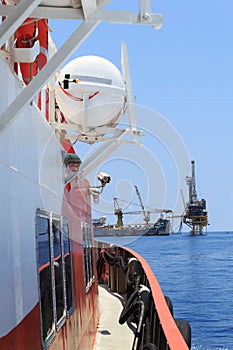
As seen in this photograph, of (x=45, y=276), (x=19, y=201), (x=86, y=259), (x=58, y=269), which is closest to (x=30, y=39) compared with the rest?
(x=19, y=201)

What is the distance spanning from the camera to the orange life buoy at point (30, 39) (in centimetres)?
444

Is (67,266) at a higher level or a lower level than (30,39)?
lower

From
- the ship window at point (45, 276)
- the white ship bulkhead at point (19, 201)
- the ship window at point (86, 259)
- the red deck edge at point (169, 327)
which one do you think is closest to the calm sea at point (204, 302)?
the ship window at point (86, 259)

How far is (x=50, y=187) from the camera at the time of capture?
5.62m

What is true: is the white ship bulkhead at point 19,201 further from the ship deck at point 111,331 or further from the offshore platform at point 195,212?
the offshore platform at point 195,212

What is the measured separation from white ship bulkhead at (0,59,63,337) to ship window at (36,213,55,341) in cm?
19

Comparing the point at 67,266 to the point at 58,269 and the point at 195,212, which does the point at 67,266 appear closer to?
the point at 58,269

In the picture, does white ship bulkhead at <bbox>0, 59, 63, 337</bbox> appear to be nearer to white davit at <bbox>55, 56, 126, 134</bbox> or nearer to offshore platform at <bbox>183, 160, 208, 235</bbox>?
white davit at <bbox>55, 56, 126, 134</bbox>

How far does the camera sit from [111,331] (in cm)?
934

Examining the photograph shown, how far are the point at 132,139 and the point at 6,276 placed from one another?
13.4ft

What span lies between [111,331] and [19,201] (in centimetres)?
589

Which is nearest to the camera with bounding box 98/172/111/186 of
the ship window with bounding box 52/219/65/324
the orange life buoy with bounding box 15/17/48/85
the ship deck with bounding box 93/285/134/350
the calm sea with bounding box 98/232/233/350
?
the calm sea with bounding box 98/232/233/350

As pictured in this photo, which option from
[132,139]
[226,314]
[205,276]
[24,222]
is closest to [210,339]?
[226,314]

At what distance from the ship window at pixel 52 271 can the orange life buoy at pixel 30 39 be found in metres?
1.20
